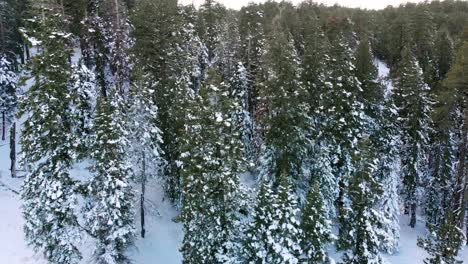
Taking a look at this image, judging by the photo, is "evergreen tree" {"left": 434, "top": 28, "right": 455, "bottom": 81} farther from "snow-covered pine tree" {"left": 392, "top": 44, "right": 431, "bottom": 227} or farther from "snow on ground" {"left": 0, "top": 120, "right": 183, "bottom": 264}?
"snow on ground" {"left": 0, "top": 120, "right": 183, "bottom": 264}

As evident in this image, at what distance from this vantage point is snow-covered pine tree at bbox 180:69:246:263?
22.5 meters

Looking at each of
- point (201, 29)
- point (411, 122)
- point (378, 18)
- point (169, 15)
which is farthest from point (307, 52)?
point (378, 18)

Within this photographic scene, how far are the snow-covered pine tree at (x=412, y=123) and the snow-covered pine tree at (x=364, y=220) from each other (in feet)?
53.3

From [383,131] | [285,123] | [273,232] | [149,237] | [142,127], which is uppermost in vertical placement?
[285,123]

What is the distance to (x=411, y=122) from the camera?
36250 mm

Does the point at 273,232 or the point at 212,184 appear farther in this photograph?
the point at 212,184

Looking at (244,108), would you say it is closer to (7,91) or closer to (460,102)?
(460,102)

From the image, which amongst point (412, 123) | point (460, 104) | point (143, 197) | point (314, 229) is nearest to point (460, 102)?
point (460, 104)

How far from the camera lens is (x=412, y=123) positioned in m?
36.1

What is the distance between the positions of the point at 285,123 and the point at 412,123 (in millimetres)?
14084

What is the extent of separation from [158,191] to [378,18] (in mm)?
66599

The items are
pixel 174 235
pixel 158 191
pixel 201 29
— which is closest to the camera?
pixel 174 235

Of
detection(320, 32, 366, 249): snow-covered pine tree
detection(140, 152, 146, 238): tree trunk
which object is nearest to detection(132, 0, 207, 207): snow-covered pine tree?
detection(140, 152, 146, 238): tree trunk

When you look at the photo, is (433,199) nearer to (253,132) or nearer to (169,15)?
(253,132)
